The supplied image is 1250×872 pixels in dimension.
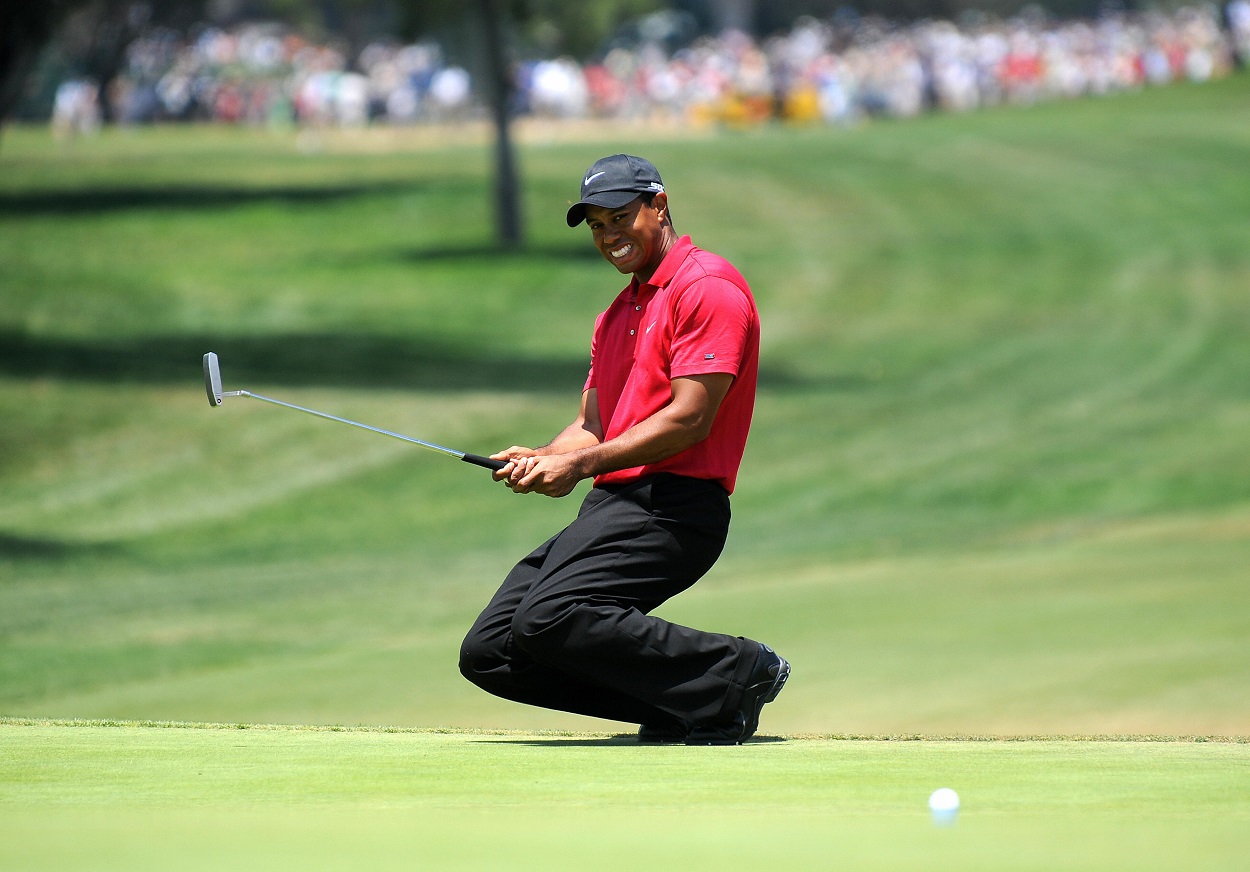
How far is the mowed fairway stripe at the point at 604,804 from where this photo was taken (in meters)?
4.12

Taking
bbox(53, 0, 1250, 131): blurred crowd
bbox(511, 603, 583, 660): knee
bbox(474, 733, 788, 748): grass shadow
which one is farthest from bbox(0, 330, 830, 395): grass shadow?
bbox(53, 0, 1250, 131): blurred crowd

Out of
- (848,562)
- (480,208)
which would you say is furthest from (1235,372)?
(480,208)

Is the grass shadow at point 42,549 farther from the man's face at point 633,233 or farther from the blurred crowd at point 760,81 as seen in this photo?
the blurred crowd at point 760,81

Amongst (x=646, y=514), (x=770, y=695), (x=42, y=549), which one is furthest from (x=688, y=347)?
(x=42, y=549)

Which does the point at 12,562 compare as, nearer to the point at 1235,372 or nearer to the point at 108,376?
the point at 108,376

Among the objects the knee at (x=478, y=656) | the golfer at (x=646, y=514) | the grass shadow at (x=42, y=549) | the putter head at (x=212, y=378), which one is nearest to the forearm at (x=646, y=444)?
the golfer at (x=646, y=514)

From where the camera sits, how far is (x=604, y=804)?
4.73 m

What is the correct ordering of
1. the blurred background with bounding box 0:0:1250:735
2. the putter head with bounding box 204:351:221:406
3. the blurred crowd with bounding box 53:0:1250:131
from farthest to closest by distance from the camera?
the blurred crowd with bounding box 53:0:1250:131 < the blurred background with bounding box 0:0:1250:735 < the putter head with bounding box 204:351:221:406

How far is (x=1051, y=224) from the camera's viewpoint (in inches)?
1451

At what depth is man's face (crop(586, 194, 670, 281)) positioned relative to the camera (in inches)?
246

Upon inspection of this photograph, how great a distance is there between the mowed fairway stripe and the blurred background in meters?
3.36

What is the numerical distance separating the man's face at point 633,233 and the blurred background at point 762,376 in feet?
11.2

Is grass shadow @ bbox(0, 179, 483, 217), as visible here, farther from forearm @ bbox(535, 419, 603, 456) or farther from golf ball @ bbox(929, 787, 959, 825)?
golf ball @ bbox(929, 787, 959, 825)

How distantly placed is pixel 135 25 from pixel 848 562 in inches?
1937
